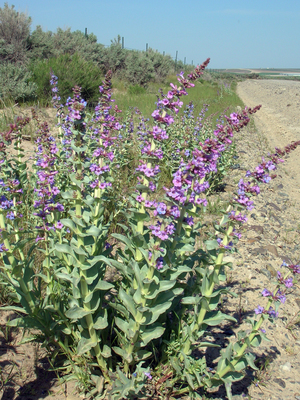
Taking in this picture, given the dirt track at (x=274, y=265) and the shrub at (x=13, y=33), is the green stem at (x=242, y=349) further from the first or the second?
the shrub at (x=13, y=33)

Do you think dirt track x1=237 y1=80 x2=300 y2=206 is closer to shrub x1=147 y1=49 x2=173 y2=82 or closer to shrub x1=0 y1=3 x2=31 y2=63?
shrub x1=147 y1=49 x2=173 y2=82

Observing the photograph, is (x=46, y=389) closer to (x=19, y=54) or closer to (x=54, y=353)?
(x=54, y=353)

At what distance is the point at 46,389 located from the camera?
2449 millimetres

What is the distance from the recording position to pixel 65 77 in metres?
10.0

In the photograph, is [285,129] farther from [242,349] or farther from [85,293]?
[85,293]

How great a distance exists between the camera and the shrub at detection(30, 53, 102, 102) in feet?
31.1

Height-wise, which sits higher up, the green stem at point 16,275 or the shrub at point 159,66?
the shrub at point 159,66

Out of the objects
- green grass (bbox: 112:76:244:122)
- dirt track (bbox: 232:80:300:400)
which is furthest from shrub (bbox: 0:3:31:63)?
dirt track (bbox: 232:80:300:400)

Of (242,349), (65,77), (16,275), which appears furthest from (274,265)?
(65,77)

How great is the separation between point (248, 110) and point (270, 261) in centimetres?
265

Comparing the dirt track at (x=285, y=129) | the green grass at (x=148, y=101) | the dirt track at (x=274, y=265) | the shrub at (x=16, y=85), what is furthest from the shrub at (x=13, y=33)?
the dirt track at (x=285, y=129)

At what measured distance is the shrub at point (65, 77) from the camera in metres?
9.48

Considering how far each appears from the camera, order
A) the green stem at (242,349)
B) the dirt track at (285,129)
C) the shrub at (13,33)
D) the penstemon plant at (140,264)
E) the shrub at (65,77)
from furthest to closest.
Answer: the shrub at (13,33) < the shrub at (65,77) < the dirt track at (285,129) < the green stem at (242,349) < the penstemon plant at (140,264)

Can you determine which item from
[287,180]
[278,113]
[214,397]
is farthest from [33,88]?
[278,113]
